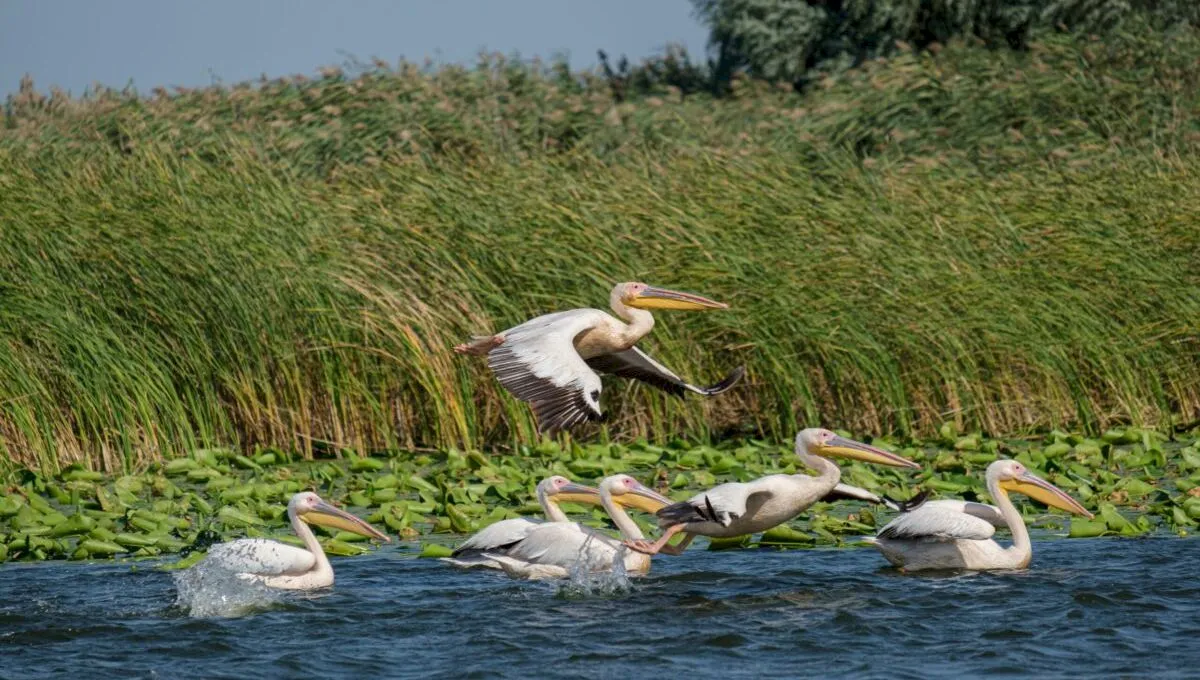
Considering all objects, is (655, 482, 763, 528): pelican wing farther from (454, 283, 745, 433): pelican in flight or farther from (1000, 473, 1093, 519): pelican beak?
(1000, 473, 1093, 519): pelican beak

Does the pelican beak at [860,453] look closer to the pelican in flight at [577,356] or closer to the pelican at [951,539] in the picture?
the pelican at [951,539]

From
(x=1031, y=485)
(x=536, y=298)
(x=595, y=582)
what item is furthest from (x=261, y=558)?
(x=536, y=298)

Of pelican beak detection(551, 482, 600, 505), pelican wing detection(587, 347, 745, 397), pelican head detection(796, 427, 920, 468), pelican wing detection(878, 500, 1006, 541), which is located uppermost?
pelican wing detection(587, 347, 745, 397)

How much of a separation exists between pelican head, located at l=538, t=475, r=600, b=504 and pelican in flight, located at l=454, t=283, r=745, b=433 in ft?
1.95

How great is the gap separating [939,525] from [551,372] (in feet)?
6.07

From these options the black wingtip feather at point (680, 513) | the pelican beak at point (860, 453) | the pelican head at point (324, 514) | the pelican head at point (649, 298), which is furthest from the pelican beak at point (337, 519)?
the pelican beak at point (860, 453)

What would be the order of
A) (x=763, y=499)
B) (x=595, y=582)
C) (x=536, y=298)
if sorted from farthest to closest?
(x=536, y=298)
(x=763, y=499)
(x=595, y=582)

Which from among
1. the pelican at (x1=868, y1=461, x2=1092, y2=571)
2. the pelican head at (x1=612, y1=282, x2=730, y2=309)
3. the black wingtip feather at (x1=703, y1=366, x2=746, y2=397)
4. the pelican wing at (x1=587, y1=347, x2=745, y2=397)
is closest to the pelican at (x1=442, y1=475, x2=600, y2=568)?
the black wingtip feather at (x1=703, y1=366, x2=746, y2=397)

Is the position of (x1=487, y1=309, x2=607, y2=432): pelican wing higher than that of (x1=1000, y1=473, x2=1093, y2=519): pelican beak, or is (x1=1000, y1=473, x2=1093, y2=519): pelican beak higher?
(x1=487, y1=309, x2=607, y2=432): pelican wing

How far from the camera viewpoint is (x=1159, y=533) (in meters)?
8.30

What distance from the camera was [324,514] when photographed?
7.84 meters

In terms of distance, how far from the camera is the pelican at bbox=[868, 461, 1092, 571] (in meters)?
7.63

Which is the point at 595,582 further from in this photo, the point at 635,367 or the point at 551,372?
the point at 635,367

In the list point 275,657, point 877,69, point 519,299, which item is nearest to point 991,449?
point 519,299
